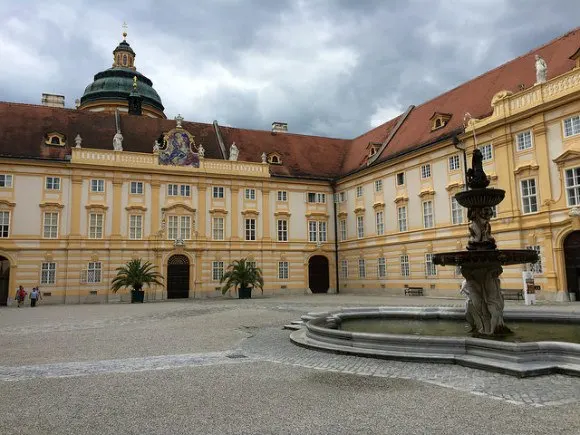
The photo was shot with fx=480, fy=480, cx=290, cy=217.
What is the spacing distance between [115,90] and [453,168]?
Answer: 127 ft

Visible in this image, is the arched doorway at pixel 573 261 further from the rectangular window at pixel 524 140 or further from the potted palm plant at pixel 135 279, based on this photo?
the potted palm plant at pixel 135 279

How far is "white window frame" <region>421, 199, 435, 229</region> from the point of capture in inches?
1275

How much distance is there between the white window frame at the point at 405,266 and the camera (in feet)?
112

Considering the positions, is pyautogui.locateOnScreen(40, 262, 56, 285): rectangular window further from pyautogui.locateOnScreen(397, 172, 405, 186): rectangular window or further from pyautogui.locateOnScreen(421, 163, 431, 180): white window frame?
pyautogui.locateOnScreen(421, 163, 431, 180): white window frame

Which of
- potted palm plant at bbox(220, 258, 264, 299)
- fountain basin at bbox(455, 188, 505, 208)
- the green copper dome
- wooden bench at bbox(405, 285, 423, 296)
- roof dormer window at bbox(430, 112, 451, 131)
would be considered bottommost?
wooden bench at bbox(405, 285, 423, 296)

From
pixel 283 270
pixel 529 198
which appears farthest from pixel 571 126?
pixel 283 270

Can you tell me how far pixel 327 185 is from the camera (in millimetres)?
43156

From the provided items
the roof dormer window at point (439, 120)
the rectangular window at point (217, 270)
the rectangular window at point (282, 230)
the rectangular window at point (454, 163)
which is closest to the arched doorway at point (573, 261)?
the rectangular window at point (454, 163)

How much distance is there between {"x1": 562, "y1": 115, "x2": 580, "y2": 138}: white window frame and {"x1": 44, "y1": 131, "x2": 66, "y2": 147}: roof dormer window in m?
33.5

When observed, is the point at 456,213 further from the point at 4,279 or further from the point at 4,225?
the point at 4,279

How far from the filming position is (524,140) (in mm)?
26594

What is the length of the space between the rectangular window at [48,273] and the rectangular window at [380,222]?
2414 cm

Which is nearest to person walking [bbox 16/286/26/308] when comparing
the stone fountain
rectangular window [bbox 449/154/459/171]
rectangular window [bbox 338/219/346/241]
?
rectangular window [bbox 338/219/346/241]

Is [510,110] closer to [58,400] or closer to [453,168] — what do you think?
[453,168]
